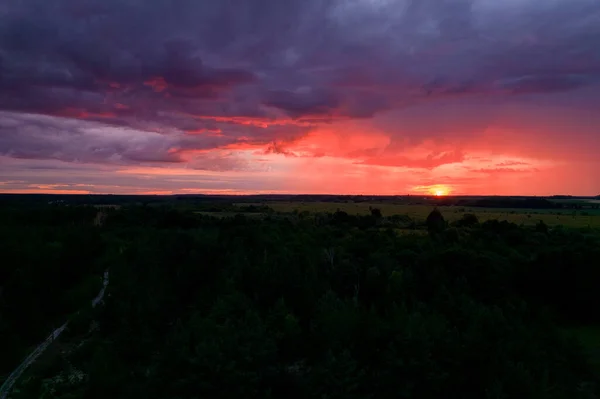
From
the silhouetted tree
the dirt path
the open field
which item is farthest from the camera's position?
the open field

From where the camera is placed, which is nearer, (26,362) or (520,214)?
(26,362)

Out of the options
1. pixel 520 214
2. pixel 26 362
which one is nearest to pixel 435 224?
pixel 520 214

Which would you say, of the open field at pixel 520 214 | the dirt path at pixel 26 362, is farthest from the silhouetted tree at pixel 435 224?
the dirt path at pixel 26 362

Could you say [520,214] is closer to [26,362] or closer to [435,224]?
[435,224]

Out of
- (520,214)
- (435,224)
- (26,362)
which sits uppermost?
(520,214)

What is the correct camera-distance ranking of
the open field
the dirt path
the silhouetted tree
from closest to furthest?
1. the dirt path
2. the silhouetted tree
3. the open field

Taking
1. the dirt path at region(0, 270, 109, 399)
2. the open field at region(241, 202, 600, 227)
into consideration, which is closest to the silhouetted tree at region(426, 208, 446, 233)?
the open field at region(241, 202, 600, 227)

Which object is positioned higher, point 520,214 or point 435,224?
point 520,214

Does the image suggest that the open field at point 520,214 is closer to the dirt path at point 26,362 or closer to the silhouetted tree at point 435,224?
the silhouetted tree at point 435,224

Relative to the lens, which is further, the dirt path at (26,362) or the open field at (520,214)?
the open field at (520,214)

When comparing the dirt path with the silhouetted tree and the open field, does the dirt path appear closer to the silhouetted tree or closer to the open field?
the silhouetted tree

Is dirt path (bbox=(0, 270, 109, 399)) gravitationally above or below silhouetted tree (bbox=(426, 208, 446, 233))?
below

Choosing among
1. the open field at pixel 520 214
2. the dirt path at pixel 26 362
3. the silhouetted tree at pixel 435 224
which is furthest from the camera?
the open field at pixel 520 214

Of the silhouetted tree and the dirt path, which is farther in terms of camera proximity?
the silhouetted tree
